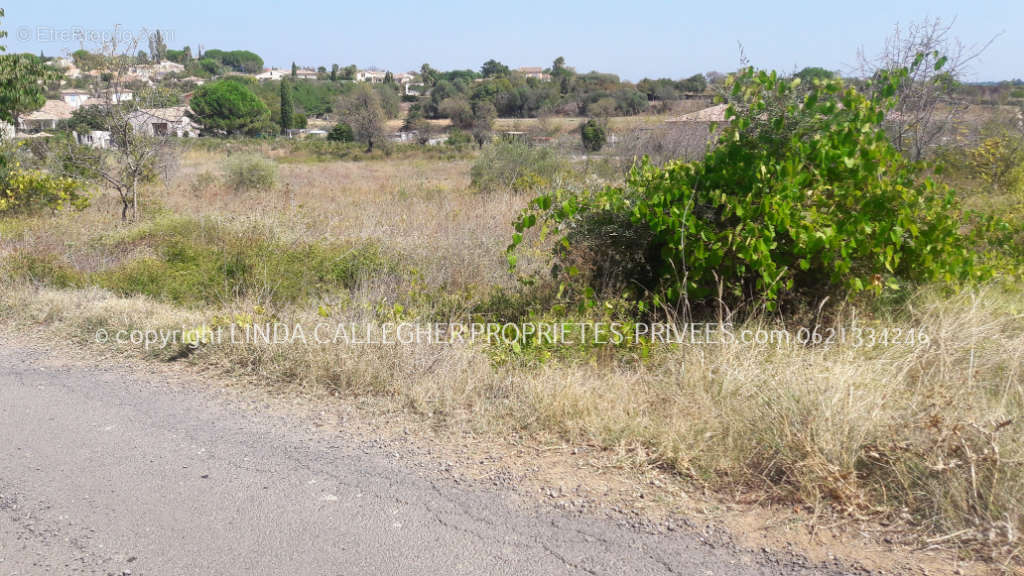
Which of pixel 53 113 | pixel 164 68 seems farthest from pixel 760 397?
pixel 53 113

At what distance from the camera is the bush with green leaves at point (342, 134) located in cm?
5316

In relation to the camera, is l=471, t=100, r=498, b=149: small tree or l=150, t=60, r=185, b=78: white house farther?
l=471, t=100, r=498, b=149: small tree

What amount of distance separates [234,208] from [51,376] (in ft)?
29.0

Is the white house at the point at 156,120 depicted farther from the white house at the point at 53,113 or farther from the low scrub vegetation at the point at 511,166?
the white house at the point at 53,113

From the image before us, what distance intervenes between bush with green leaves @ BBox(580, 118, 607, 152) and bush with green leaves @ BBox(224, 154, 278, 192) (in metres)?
12.7

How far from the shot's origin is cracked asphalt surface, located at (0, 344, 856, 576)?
2.88 metres

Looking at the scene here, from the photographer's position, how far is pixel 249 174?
19.5 m

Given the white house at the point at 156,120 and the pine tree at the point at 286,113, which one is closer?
the white house at the point at 156,120

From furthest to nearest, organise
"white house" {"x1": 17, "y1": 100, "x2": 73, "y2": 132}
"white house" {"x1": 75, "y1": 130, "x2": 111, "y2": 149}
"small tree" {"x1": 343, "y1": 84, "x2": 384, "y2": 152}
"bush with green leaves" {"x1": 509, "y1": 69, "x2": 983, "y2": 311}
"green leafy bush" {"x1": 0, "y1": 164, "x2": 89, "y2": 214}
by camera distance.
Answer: "small tree" {"x1": 343, "y1": 84, "x2": 384, "y2": 152}
"white house" {"x1": 17, "y1": 100, "x2": 73, "y2": 132}
"white house" {"x1": 75, "y1": 130, "x2": 111, "y2": 149}
"green leafy bush" {"x1": 0, "y1": 164, "x2": 89, "y2": 214}
"bush with green leaves" {"x1": 509, "y1": 69, "x2": 983, "y2": 311}

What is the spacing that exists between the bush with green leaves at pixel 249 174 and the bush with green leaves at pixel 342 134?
111 ft

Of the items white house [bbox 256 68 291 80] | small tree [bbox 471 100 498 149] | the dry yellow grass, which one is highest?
white house [bbox 256 68 291 80]

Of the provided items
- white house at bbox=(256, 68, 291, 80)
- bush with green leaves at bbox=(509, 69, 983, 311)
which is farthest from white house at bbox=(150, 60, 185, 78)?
white house at bbox=(256, 68, 291, 80)

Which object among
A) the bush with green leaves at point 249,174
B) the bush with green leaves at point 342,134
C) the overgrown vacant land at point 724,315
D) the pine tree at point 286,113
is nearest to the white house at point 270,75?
the pine tree at point 286,113

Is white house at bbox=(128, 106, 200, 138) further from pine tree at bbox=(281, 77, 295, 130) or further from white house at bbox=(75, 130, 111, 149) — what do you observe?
pine tree at bbox=(281, 77, 295, 130)
